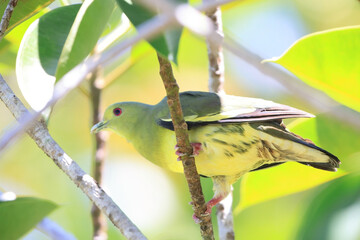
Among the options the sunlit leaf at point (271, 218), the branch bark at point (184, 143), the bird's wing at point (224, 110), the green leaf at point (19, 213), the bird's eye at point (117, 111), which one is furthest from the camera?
the sunlit leaf at point (271, 218)

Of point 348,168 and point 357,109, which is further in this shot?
point 348,168

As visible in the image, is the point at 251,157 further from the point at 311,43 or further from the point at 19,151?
the point at 19,151

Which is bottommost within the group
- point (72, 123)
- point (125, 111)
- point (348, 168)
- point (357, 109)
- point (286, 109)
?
point (348, 168)

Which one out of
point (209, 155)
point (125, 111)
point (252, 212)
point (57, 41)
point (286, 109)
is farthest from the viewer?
point (252, 212)

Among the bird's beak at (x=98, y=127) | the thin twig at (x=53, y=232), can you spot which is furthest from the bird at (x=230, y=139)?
the thin twig at (x=53, y=232)

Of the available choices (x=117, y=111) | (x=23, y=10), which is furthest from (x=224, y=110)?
(x=23, y=10)

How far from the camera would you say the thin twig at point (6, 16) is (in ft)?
7.97

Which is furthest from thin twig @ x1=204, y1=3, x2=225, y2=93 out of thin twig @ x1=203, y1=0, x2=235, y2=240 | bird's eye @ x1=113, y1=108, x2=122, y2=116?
bird's eye @ x1=113, y1=108, x2=122, y2=116

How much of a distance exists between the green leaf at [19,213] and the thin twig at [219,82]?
103 cm

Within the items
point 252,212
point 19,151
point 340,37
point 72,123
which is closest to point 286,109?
point 340,37

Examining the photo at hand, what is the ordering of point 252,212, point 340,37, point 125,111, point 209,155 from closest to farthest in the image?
point 340,37
point 209,155
point 125,111
point 252,212

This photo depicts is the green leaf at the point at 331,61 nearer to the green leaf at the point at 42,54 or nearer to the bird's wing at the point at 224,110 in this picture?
the bird's wing at the point at 224,110

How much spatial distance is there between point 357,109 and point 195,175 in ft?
2.78

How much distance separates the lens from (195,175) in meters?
2.62
